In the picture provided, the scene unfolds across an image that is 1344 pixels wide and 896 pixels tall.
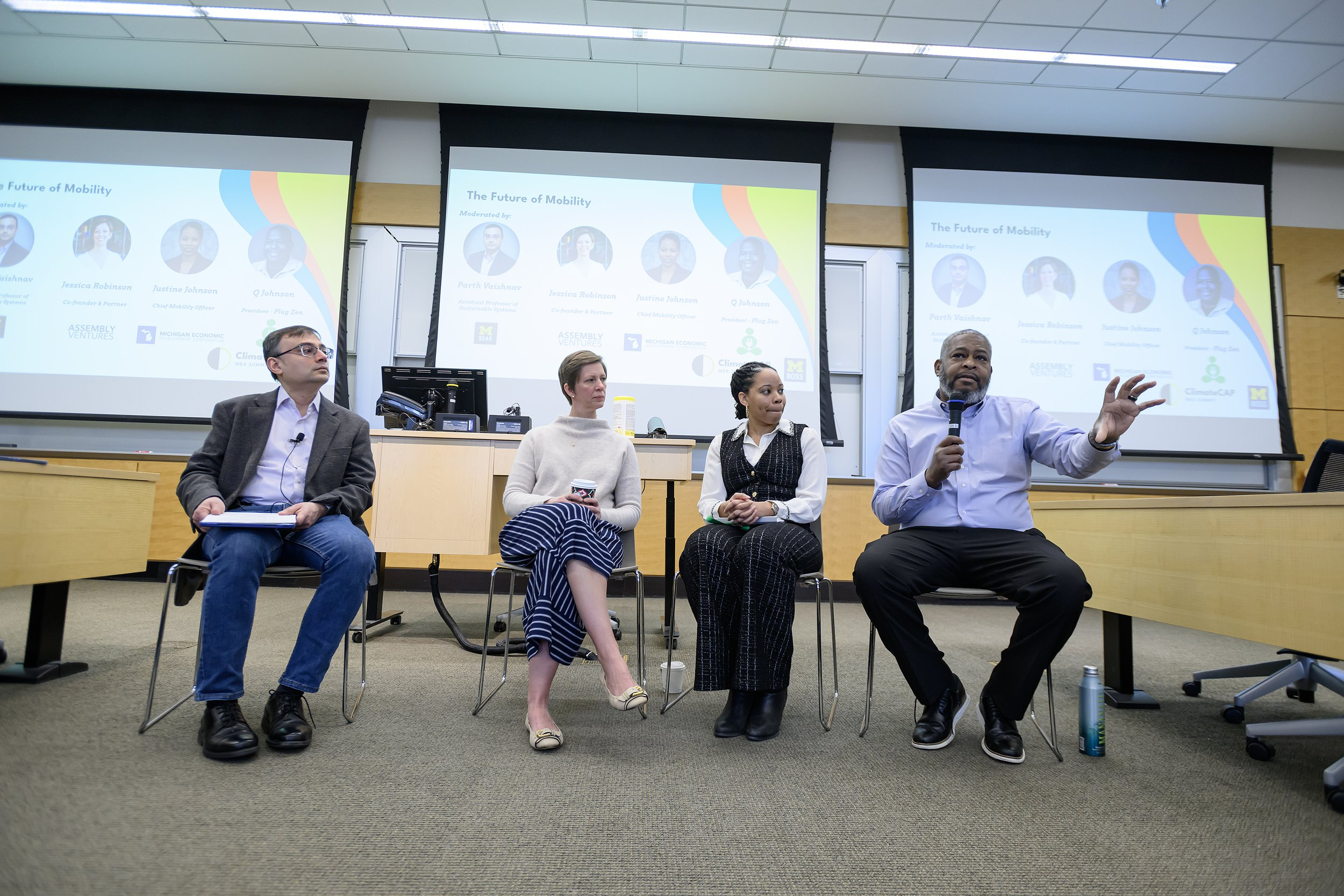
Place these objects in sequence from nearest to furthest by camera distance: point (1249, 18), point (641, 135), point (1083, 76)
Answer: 1. point (1249, 18)
2. point (1083, 76)
3. point (641, 135)

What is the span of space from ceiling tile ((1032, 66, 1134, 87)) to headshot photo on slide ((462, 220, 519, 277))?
12.0 ft

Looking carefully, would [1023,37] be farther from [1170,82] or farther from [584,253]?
[584,253]

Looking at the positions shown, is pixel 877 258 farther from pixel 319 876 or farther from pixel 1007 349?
pixel 319 876

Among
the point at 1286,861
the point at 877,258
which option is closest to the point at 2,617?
the point at 1286,861

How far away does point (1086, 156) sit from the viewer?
16.6 feet

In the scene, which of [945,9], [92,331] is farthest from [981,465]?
[92,331]

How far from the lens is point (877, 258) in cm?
504

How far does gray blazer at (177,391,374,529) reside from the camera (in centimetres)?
191

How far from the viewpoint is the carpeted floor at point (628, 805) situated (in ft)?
3.67

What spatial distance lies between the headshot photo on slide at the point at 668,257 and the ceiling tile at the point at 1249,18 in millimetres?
3184

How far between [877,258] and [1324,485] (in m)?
3.27

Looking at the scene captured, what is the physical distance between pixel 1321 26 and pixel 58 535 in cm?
638

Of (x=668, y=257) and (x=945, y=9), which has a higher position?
(x=945, y=9)

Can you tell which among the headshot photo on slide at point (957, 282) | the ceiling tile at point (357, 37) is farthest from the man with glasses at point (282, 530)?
the headshot photo on slide at point (957, 282)
